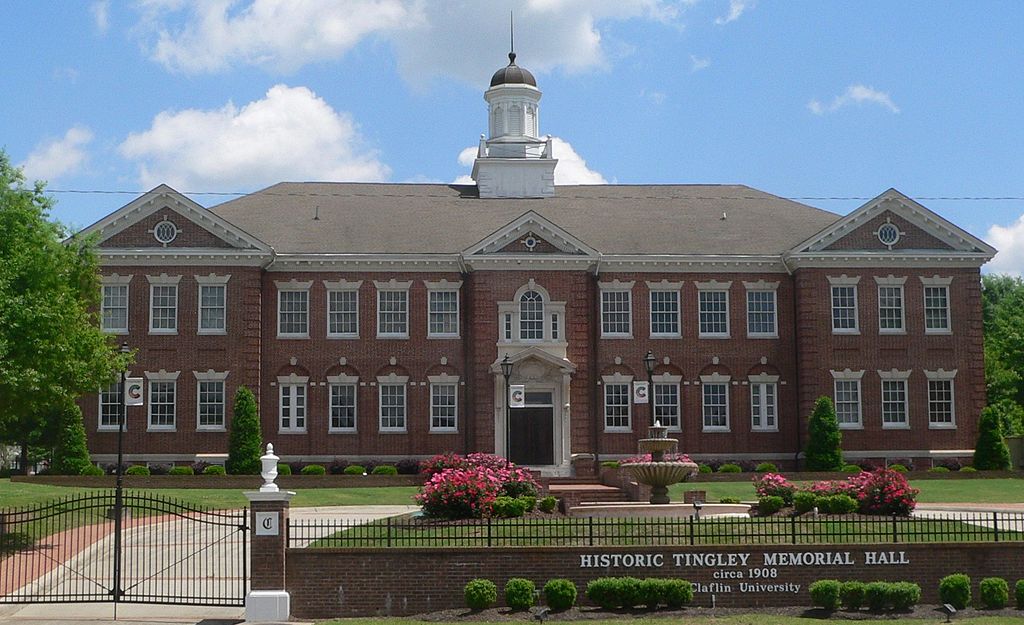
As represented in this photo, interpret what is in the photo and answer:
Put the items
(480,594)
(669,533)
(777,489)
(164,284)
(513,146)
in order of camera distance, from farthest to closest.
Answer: (513,146) → (164,284) → (777,489) → (669,533) → (480,594)

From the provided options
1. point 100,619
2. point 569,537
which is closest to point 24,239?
point 100,619

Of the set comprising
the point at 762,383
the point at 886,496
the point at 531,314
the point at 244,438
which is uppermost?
the point at 531,314

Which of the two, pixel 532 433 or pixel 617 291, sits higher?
pixel 617 291

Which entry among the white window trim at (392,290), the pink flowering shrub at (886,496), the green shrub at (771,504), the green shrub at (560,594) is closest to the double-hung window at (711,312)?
the white window trim at (392,290)

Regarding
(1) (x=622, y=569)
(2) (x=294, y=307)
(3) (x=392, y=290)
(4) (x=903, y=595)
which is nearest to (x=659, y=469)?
(1) (x=622, y=569)

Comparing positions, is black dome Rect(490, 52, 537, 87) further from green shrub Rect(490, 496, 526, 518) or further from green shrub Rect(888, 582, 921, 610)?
green shrub Rect(888, 582, 921, 610)

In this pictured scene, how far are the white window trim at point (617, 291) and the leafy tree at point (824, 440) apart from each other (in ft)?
23.5

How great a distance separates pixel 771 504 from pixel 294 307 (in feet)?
77.3

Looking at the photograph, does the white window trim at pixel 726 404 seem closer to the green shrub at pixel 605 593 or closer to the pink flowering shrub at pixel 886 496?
the pink flowering shrub at pixel 886 496

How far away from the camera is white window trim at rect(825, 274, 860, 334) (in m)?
44.1

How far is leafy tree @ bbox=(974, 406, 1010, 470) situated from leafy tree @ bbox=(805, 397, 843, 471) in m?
4.95

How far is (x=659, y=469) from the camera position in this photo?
27.1 metres

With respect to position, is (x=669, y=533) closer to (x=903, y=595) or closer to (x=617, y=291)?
(x=903, y=595)

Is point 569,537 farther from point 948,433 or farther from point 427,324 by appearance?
point 948,433
